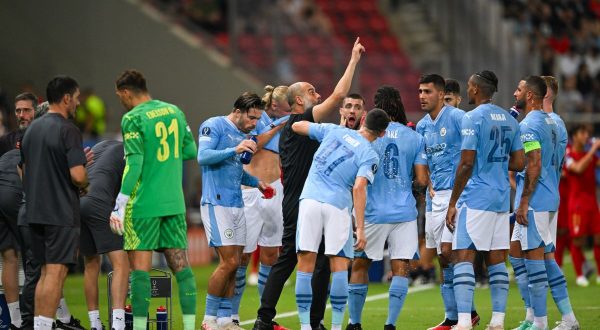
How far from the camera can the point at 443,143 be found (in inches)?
469

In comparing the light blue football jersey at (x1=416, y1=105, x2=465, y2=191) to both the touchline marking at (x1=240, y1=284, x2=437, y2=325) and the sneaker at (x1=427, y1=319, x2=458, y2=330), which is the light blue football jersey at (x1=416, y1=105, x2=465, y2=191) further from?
the touchline marking at (x1=240, y1=284, x2=437, y2=325)

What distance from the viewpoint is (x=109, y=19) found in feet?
80.0

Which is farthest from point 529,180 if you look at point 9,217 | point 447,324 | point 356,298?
point 9,217

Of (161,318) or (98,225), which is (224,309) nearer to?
(161,318)

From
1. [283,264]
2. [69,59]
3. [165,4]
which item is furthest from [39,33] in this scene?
[283,264]

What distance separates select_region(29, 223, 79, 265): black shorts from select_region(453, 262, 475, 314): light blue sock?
11.7 ft

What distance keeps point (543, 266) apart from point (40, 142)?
504cm

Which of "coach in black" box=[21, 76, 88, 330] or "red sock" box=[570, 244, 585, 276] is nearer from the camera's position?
"coach in black" box=[21, 76, 88, 330]

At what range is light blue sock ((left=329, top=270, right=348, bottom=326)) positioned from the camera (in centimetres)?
1046

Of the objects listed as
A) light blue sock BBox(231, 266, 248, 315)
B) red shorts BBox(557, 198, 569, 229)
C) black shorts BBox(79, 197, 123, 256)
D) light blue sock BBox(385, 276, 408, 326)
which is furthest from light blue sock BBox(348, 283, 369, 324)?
red shorts BBox(557, 198, 569, 229)

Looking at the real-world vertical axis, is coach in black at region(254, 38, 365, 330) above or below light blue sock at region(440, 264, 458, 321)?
above

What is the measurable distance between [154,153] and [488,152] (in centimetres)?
319

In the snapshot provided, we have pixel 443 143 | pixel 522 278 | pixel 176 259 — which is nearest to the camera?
pixel 176 259

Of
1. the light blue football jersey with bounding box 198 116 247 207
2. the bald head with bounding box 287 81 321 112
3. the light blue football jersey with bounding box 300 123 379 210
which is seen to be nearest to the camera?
the light blue football jersey with bounding box 300 123 379 210
